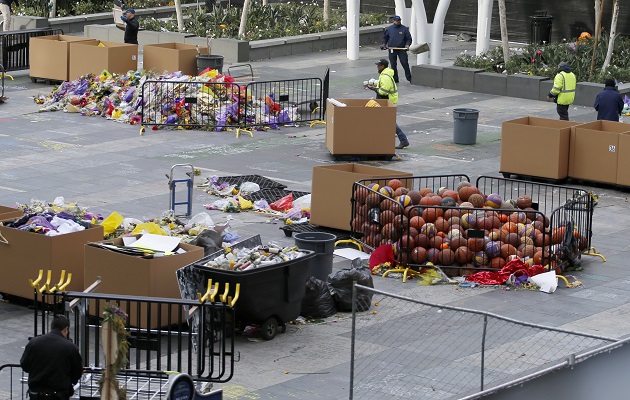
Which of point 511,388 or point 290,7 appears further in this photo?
point 290,7

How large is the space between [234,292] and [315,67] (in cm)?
2315

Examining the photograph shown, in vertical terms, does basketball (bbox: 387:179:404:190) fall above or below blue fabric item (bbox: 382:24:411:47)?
below

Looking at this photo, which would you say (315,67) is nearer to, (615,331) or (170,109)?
(170,109)

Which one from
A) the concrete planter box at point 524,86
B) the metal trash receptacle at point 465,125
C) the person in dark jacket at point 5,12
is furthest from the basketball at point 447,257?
the person in dark jacket at point 5,12

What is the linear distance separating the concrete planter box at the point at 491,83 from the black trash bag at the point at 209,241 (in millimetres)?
18130

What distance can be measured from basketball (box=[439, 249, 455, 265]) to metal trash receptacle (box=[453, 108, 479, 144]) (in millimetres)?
9319

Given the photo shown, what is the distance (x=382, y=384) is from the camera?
12172 mm

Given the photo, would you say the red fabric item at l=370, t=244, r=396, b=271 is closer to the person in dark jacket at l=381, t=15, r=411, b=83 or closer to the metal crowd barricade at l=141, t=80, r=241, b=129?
the metal crowd barricade at l=141, t=80, r=241, b=129

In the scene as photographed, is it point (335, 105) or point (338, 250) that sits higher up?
point (335, 105)

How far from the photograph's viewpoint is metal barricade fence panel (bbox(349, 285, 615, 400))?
12.0 m

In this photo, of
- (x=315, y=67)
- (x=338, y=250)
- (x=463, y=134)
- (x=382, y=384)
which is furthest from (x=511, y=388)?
(x=315, y=67)

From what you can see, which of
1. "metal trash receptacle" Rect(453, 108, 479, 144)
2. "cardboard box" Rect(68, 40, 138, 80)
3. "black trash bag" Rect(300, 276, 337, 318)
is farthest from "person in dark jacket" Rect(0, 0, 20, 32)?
"black trash bag" Rect(300, 276, 337, 318)

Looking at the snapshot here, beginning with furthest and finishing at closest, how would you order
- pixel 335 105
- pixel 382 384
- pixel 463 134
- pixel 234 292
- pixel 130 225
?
pixel 463 134
pixel 335 105
pixel 130 225
pixel 234 292
pixel 382 384

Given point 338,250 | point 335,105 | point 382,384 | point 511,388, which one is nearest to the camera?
point 511,388
